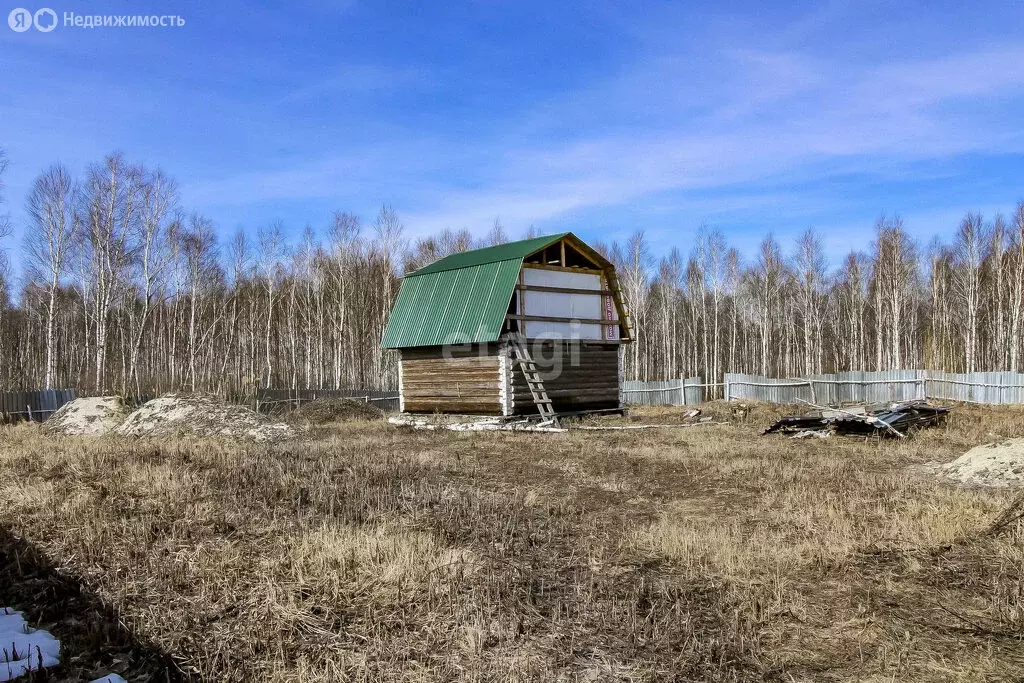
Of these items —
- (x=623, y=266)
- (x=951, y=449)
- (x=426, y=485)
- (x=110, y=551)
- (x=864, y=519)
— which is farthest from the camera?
(x=623, y=266)

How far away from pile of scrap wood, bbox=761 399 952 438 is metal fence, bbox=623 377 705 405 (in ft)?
42.3

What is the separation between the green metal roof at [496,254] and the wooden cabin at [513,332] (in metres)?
0.06

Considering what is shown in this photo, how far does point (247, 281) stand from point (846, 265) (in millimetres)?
45543

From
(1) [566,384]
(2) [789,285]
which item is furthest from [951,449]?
(2) [789,285]

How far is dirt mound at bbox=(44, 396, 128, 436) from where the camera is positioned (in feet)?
59.8

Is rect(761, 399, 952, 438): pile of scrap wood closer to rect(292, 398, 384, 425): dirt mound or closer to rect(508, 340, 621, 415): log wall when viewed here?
rect(508, 340, 621, 415): log wall

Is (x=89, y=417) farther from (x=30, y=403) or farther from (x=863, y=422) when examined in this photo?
(x=863, y=422)

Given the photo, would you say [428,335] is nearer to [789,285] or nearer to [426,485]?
[426,485]

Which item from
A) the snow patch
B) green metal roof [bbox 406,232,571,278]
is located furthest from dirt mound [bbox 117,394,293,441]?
the snow patch

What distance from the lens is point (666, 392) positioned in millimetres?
33656

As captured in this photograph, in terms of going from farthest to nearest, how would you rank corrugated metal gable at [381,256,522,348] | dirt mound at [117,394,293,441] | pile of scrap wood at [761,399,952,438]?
corrugated metal gable at [381,256,522,348]
dirt mound at [117,394,293,441]
pile of scrap wood at [761,399,952,438]

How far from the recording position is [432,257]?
48.9 meters

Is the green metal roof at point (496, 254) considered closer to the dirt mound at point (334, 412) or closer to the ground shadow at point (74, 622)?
the dirt mound at point (334, 412)

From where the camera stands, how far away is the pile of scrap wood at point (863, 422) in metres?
16.5
